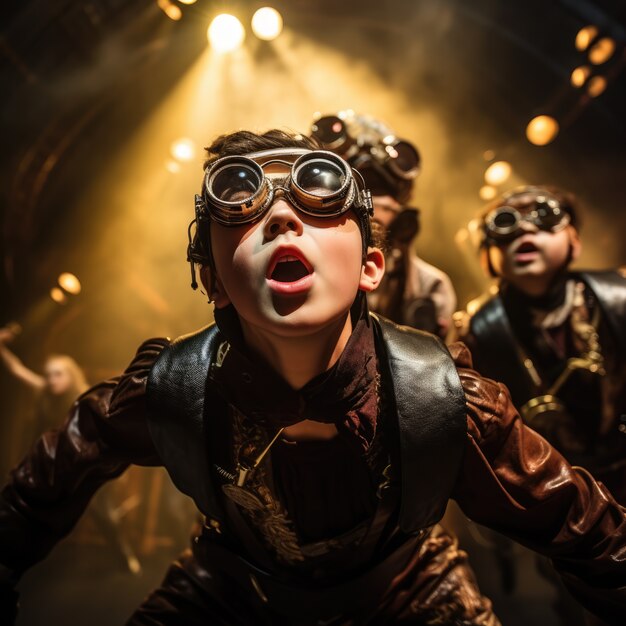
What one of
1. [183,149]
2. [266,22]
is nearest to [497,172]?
[266,22]

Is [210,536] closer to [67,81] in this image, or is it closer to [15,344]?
[15,344]

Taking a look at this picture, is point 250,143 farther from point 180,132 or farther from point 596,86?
point 596,86

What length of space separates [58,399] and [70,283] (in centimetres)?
127

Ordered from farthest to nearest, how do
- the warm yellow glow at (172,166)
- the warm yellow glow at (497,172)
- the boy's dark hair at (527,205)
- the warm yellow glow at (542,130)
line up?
the warm yellow glow at (497,172) < the warm yellow glow at (172,166) < the warm yellow glow at (542,130) < the boy's dark hair at (527,205)

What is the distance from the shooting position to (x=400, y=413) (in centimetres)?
118

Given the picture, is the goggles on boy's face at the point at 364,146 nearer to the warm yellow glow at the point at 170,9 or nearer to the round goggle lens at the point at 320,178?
the round goggle lens at the point at 320,178

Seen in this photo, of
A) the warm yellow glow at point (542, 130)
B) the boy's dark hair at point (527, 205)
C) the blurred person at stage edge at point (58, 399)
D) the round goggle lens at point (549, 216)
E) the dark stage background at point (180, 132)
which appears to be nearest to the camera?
the round goggle lens at point (549, 216)

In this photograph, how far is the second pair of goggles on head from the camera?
2.53 m

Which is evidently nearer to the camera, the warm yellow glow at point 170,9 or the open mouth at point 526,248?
the open mouth at point 526,248

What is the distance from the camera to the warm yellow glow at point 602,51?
392 centimetres

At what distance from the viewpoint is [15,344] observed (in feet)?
15.0

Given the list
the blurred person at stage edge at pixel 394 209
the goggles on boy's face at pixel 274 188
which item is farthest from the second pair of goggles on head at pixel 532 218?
the goggles on boy's face at pixel 274 188

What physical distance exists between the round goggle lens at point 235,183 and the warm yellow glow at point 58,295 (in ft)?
14.5

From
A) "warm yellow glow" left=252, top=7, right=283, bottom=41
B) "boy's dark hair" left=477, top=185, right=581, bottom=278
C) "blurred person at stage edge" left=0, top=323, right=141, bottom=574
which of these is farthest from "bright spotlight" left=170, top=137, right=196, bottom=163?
"boy's dark hair" left=477, top=185, right=581, bottom=278
